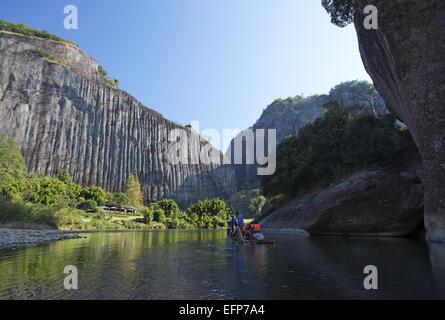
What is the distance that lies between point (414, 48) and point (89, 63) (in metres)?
157

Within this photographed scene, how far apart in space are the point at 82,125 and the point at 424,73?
130 metres

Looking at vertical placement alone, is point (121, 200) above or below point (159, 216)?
above

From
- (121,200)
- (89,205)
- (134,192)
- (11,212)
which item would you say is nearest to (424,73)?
(11,212)

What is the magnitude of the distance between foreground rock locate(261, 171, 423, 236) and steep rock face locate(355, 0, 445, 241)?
27.1 feet

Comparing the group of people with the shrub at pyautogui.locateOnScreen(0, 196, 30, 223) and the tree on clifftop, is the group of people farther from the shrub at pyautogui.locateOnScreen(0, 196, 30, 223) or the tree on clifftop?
the shrub at pyautogui.locateOnScreen(0, 196, 30, 223)

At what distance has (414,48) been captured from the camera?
80.8ft

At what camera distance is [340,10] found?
38500 mm

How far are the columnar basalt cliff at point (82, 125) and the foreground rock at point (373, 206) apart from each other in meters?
111

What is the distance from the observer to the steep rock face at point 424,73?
22.8 metres

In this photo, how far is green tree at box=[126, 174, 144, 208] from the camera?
132 meters

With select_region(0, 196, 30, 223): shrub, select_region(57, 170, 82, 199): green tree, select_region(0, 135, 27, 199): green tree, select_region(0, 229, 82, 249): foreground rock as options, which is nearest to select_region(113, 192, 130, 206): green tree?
select_region(57, 170, 82, 199): green tree

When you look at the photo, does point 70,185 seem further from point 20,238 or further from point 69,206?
point 20,238

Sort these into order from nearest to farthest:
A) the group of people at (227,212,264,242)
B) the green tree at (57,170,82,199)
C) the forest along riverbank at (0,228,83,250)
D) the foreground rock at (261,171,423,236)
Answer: the group of people at (227,212,264,242) < the forest along riverbank at (0,228,83,250) < the foreground rock at (261,171,423,236) < the green tree at (57,170,82,199)

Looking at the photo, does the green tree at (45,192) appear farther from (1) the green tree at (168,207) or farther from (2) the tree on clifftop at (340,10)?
(2) the tree on clifftop at (340,10)
